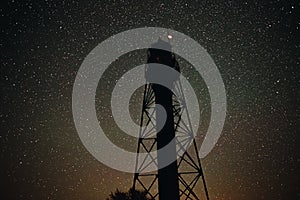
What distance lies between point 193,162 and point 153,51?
5.74 meters

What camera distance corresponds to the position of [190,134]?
50.1ft

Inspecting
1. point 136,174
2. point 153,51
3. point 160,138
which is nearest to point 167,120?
point 160,138

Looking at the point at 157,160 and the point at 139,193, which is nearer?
the point at 157,160

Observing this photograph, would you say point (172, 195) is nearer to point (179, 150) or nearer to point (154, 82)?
point (179, 150)

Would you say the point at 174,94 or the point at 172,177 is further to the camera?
the point at 174,94

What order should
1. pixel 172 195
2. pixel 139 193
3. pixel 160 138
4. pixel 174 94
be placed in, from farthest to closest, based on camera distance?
pixel 139 193 → pixel 174 94 → pixel 160 138 → pixel 172 195

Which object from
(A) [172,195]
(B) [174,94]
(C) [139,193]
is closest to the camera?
(A) [172,195]

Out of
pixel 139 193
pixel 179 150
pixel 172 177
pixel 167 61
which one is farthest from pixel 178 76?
pixel 139 193

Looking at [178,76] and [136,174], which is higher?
[178,76]

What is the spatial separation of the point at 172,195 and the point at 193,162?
187 cm

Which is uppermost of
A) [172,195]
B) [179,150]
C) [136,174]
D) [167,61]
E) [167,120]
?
[167,61]

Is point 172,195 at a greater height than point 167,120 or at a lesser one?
lesser

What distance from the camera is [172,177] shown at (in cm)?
1406

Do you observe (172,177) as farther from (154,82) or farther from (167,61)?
(167,61)
